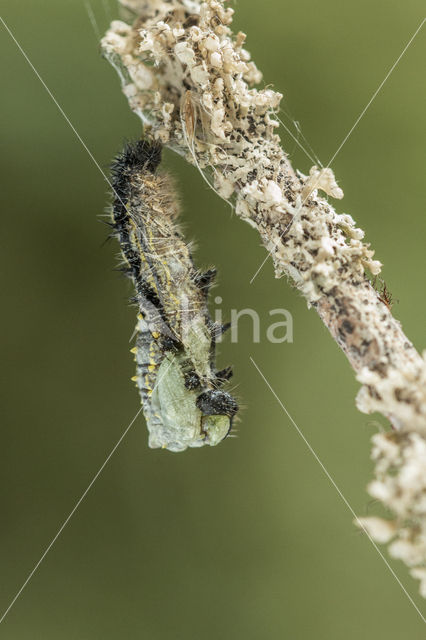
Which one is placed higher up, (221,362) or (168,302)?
(221,362)

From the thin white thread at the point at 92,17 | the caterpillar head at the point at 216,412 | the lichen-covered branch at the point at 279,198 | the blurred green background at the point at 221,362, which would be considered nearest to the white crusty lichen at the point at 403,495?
the lichen-covered branch at the point at 279,198

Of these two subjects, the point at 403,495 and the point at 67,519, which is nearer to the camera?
the point at 403,495

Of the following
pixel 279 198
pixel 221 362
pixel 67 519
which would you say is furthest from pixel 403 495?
pixel 67 519

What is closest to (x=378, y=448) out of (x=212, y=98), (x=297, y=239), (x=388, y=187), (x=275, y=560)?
(x=297, y=239)

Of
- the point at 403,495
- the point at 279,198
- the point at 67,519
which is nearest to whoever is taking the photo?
the point at 403,495

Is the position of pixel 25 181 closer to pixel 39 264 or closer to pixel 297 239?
pixel 39 264

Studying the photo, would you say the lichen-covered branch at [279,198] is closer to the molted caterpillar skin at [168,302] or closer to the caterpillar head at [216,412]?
the molted caterpillar skin at [168,302]

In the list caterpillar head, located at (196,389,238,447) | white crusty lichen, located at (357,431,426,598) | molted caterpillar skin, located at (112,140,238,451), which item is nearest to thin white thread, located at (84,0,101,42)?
molted caterpillar skin, located at (112,140,238,451)

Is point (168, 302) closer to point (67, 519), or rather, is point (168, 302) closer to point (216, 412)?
point (216, 412)
